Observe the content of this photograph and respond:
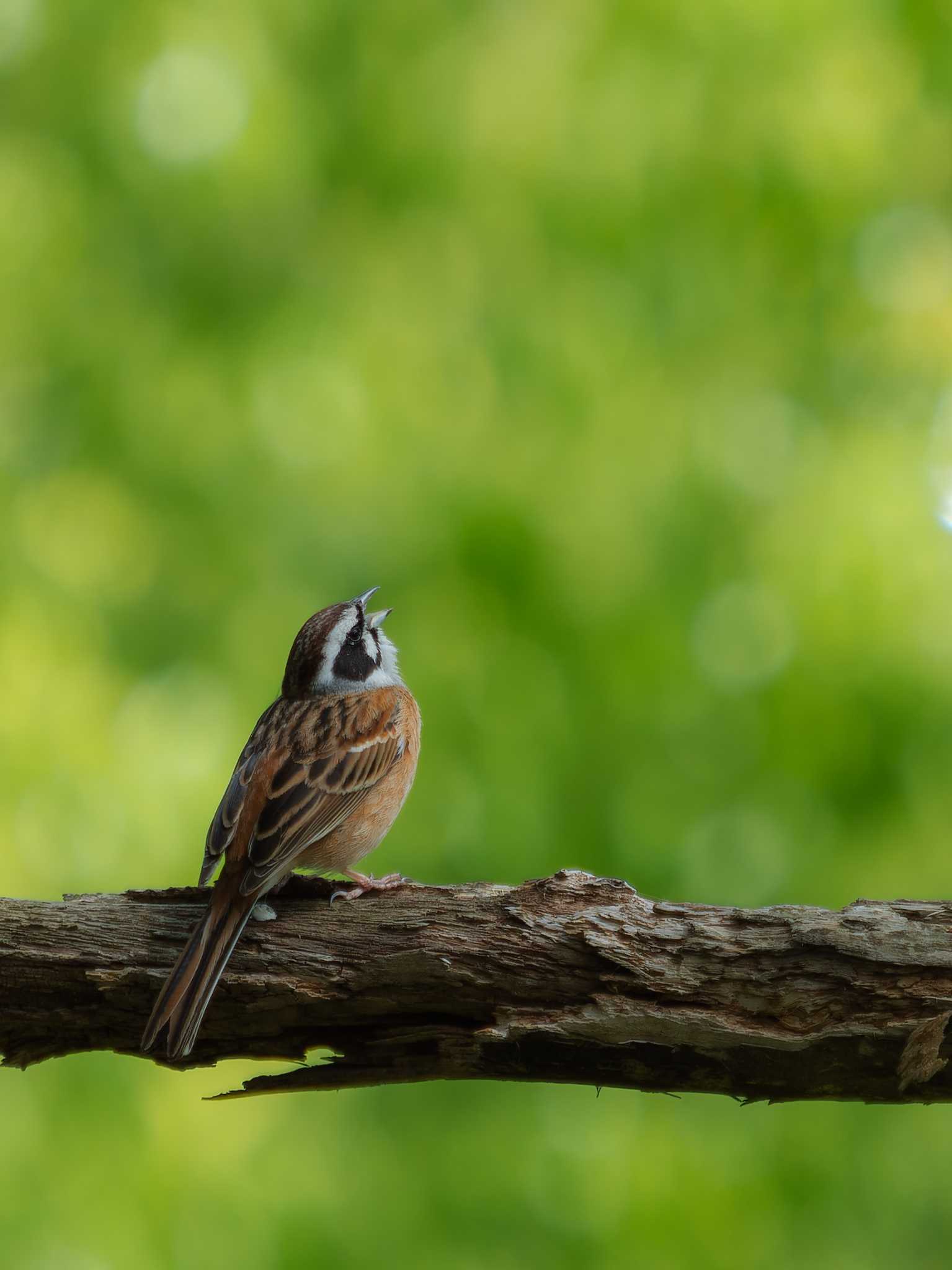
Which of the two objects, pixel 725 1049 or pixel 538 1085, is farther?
pixel 538 1085

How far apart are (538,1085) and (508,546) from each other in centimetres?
420

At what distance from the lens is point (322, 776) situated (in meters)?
6.69

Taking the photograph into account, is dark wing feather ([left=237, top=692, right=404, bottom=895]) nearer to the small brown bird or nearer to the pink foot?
the small brown bird

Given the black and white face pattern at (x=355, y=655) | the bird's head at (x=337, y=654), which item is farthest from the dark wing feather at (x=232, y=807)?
the black and white face pattern at (x=355, y=655)

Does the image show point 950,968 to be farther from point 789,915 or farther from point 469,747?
point 469,747

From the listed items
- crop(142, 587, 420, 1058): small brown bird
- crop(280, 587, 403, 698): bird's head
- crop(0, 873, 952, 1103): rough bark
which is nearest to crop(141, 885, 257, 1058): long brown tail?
crop(142, 587, 420, 1058): small brown bird

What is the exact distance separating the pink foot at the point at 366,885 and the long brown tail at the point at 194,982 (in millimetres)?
555

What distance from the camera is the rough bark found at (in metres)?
4.98

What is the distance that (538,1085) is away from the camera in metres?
9.98

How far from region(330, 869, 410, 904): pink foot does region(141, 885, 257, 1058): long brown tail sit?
0.56 meters

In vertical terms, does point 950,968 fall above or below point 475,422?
below

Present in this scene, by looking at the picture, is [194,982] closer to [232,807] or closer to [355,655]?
[232,807]

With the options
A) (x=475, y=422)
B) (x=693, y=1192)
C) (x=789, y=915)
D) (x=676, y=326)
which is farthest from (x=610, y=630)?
(x=789, y=915)

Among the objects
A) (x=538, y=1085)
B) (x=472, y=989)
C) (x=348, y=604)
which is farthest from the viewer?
(x=538, y=1085)
